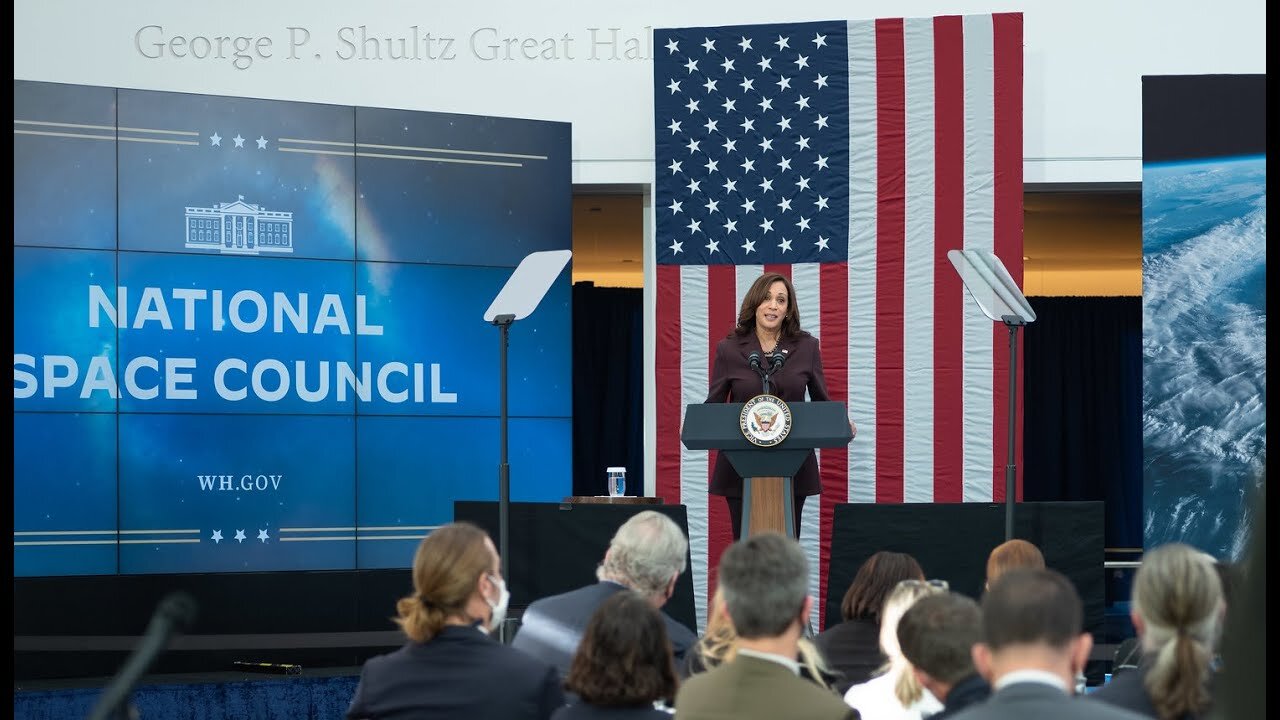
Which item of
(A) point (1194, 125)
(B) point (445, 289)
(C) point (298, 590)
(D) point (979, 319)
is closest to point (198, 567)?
(C) point (298, 590)

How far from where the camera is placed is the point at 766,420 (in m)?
5.05

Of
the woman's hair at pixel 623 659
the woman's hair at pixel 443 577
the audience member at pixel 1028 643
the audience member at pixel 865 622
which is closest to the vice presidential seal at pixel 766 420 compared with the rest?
the audience member at pixel 865 622

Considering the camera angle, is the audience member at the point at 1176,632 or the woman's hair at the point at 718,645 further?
the woman's hair at the point at 718,645

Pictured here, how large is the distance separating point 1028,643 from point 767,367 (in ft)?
11.1

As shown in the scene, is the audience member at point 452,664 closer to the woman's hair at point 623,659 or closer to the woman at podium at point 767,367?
the woman's hair at point 623,659

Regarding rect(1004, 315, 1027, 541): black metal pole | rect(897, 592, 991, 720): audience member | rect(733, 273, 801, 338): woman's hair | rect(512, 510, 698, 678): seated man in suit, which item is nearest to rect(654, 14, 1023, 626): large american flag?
rect(1004, 315, 1027, 541): black metal pole

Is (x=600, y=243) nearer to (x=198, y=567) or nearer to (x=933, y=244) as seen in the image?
(x=933, y=244)

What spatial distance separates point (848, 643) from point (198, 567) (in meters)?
4.24

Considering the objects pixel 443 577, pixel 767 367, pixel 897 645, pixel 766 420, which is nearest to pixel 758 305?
pixel 767 367

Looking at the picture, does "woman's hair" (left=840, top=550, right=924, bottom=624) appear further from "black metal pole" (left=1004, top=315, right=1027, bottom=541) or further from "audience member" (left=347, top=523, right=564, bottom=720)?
"black metal pole" (left=1004, top=315, right=1027, bottom=541)

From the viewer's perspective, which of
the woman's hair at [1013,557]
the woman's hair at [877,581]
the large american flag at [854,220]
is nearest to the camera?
the woman's hair at [877,581]

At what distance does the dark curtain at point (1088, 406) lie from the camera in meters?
11.8

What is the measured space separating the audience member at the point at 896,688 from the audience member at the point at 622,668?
59 cm

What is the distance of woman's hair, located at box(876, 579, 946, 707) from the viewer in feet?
9.45
